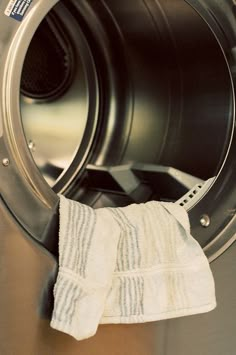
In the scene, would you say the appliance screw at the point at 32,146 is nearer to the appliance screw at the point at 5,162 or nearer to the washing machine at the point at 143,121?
the washing machine at the point at 143,121

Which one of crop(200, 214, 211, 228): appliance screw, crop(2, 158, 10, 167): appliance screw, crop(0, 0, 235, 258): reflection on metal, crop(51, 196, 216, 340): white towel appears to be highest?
crop(0, 0, 235, 258): reflection on metal

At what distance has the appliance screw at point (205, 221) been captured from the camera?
3.42 ft

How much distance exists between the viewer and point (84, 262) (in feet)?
2.70

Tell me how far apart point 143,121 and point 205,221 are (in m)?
0.33

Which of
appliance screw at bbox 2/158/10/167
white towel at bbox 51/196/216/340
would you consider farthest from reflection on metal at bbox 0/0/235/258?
appliance screw at bbox 2/158/10/167

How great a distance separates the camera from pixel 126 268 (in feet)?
2.89

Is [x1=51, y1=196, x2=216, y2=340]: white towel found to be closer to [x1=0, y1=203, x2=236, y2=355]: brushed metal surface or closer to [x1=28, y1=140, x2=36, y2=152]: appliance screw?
[x1=0, y1=203, x2=236, y2=355]: brushed metal surface

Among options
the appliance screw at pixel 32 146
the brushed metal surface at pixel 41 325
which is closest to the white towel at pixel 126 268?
the brushed metal surface at pixel 41 325

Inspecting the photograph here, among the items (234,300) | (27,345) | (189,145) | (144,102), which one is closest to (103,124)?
(144,102)

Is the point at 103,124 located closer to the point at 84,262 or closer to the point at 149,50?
the point at 149,50

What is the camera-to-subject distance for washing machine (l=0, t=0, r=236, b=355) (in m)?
1.03

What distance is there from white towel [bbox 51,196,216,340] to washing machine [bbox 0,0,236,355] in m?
0.04

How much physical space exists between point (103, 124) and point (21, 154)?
0.54 metres

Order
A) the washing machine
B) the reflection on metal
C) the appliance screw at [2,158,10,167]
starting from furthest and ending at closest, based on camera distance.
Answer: the reflection on metal < the washing machine < the appliance screw at [2,158,10,167]
